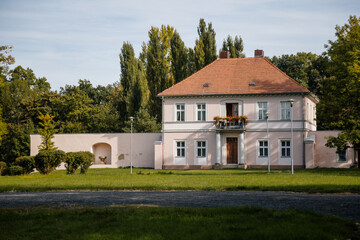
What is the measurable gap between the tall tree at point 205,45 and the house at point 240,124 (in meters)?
8.16

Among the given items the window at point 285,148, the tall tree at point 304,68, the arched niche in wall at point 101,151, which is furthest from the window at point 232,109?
the tall tree at point 304,68

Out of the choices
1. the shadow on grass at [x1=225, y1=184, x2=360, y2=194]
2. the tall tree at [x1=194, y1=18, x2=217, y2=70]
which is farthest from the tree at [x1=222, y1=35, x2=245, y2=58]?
the shadow on grass at [x1=225, y1=184, x2=360, y2=194]

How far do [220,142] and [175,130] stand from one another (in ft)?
13.3

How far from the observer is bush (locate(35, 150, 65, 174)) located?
1098 inches

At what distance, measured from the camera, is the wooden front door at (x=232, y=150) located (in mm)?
40688

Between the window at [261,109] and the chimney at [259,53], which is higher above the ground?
the chimney at [259,53]

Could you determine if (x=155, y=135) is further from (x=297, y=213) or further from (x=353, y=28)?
(x=297, y=213)

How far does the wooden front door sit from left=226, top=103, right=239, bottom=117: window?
6.99 ft

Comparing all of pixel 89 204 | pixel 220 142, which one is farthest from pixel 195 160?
pixel 89 204

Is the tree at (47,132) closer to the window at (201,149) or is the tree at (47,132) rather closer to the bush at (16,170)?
the bush at (16,170)

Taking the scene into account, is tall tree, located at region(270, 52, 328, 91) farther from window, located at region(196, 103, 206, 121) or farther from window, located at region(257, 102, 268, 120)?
window, located at region(196, 103, 206, 121)

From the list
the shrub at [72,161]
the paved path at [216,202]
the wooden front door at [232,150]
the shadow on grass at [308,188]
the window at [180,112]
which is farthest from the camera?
the window at [180,112]

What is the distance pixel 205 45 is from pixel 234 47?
427 cm

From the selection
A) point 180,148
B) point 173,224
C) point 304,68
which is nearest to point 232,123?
point 180,148
